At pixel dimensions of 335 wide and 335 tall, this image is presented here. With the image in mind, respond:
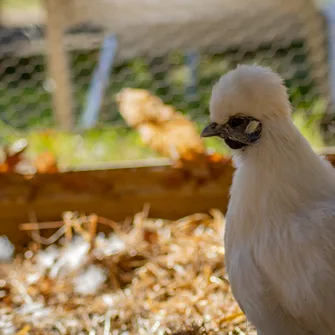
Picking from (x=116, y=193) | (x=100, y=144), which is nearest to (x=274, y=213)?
(x=116, y=193)

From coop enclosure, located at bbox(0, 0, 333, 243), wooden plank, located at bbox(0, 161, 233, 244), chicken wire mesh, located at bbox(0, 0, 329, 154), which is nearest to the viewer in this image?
wooden plank, located at bbox(0, 161, 233, 244)

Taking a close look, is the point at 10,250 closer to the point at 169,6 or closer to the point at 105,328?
the point at 105,328

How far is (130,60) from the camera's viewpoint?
333 centimetres

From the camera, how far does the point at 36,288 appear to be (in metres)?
A: 1.36

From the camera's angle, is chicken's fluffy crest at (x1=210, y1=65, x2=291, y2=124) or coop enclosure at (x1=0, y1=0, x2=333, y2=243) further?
coop enclosure at (x1=0, y1=0, x2=333, y2=243)

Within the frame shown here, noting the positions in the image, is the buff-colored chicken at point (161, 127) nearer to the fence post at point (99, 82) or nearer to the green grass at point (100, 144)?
the green grass at point (100, 144)

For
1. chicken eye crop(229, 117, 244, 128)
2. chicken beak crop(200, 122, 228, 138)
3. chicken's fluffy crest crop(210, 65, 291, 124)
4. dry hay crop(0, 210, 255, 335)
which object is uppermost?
chicken's fluffy crest crop(210, 65, 291, 124)

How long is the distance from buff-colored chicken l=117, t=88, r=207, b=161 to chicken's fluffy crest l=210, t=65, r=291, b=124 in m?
0.80

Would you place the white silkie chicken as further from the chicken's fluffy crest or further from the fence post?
the fence post

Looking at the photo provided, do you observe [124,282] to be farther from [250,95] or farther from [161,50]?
[161,50]

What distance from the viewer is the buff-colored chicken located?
1.76 meters

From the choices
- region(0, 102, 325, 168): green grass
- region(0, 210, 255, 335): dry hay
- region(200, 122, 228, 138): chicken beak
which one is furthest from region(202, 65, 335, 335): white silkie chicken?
region(0, 102, 325, 168): green grass

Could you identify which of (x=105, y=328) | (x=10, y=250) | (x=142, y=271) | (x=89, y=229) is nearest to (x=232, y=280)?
(x=105, y=328)

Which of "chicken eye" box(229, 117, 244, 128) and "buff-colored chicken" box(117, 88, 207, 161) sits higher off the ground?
"chicken eye" box(229, 117, 244, 128)
